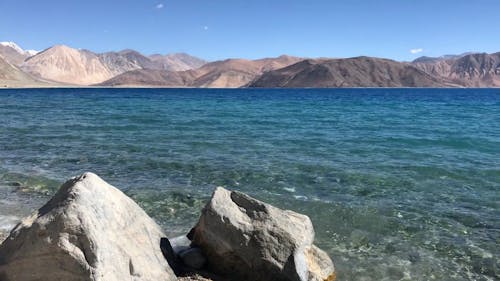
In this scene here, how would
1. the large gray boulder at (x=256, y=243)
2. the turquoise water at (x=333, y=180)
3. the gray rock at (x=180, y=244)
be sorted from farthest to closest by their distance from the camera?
the turquoise water at (x=333, y=180) → the gray rock at (x=180, y=244) → the large gray boulder at (x=256, y=243)

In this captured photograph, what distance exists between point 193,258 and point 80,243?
2465mm

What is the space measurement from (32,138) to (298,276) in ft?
77.0

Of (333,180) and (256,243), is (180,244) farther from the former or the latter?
(333,180)

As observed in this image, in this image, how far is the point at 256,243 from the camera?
838cm

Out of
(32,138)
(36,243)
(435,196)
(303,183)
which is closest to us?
(36,243)

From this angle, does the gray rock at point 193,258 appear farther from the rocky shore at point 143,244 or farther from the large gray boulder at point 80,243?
the large gray boulder at point 80,243

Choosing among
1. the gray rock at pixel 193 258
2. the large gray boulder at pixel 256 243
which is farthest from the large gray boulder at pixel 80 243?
the large gray boulder at pixel 256 243

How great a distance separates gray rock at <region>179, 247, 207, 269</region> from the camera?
8.65 metres

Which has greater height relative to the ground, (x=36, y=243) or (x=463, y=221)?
(x=36, y=243)

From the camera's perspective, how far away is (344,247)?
34.4 ft

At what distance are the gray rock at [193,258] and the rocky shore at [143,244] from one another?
18 millimetres

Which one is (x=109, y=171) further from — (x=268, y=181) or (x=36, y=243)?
(x=36, y=243)

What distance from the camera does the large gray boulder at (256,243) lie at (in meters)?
8.24

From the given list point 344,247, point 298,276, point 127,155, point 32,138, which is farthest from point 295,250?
point 32,138
